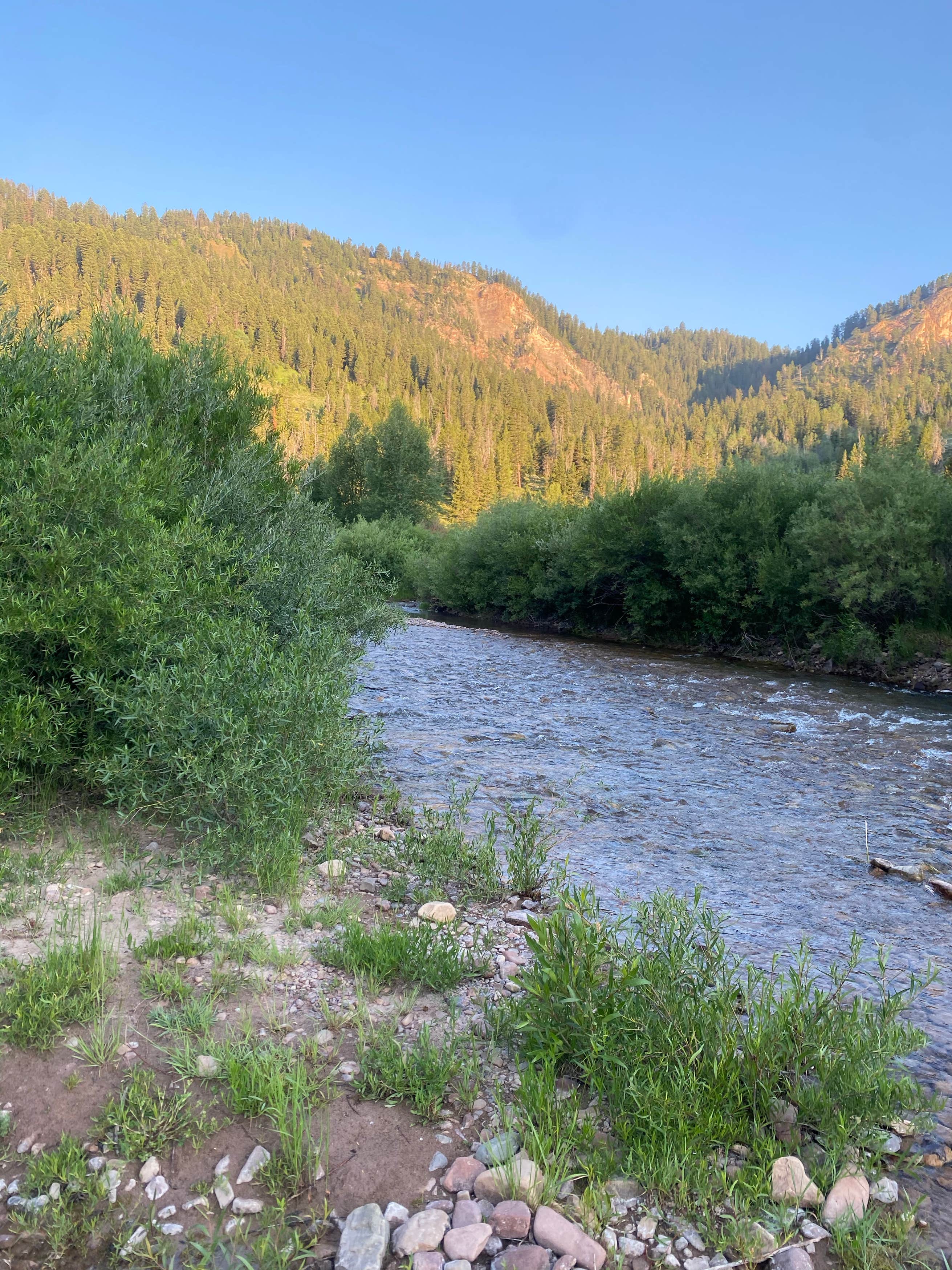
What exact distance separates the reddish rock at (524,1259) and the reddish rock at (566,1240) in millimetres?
50

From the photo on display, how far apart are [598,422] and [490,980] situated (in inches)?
6084

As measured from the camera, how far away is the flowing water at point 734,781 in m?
6.25

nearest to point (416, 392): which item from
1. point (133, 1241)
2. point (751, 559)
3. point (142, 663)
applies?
point (751, 559)

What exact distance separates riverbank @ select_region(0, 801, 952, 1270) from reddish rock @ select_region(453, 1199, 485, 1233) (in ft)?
0.05

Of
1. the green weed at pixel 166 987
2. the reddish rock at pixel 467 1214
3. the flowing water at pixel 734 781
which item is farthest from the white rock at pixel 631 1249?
the green weed at pixel 166 987

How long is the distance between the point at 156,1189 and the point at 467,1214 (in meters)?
1.23

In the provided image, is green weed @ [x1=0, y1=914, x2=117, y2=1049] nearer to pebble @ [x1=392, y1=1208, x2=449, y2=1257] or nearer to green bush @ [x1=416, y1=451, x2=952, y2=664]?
pebble @ [x1=392, y1=1208, x2=449, y2=1257]

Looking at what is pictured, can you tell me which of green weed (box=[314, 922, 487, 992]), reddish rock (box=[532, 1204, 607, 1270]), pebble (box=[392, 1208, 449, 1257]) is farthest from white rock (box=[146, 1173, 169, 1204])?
green weed (box=[314, 922, 487, 992])

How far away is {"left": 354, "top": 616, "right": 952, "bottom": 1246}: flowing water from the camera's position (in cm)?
625

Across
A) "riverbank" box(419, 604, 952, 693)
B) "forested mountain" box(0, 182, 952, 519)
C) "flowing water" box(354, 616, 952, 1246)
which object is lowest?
"flowing water" box(354, 616, 952, 1246)

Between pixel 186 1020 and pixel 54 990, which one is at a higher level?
pixel 54 990

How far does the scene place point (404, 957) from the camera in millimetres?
4578

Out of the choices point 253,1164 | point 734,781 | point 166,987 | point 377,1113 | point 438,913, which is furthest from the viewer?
point 734,781

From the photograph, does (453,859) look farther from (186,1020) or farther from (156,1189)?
(156,1189)
